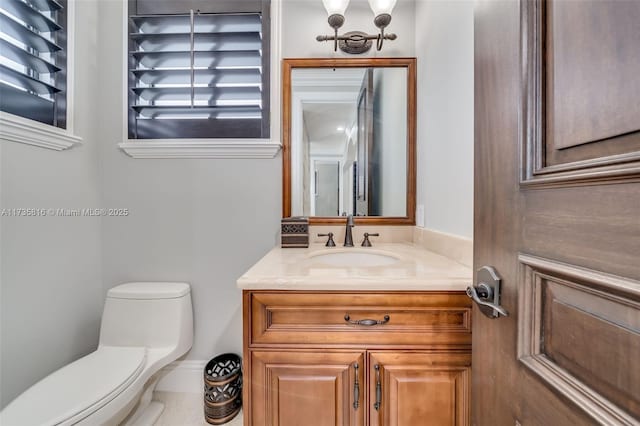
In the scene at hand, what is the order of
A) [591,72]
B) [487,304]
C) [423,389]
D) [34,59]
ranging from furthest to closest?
[34,59]
[423,389]
[487,304]
[591,72]

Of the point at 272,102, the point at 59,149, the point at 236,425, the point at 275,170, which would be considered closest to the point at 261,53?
the point at 272,102

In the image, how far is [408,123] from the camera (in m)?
1.48

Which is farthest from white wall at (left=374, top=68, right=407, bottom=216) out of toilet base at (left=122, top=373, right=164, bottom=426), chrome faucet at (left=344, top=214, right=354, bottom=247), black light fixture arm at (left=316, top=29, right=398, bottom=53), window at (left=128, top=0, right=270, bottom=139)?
toilet base at (left=122, top=373, right=164, bottom=426)

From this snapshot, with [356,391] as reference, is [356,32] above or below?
above

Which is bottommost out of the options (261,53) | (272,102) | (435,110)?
(435,110)

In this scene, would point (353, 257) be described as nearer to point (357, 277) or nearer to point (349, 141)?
point (357, 277)

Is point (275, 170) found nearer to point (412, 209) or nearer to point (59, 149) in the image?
point (412, 209)

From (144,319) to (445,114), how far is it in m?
1.71

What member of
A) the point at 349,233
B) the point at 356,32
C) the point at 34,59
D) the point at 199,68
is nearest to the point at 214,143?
the point at 199,68

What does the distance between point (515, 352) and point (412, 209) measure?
110 centimetres

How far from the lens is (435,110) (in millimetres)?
1225

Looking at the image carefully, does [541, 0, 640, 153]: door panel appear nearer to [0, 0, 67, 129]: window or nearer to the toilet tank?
the toilet tank

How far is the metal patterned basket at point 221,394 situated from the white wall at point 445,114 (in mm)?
1252

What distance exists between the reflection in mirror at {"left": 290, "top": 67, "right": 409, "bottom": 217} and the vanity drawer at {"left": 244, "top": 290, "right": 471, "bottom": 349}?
0.76 m
